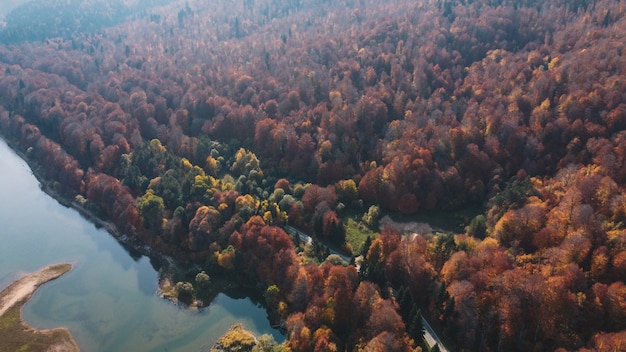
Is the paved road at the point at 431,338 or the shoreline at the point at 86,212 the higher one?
the paved road at the point at 431,338

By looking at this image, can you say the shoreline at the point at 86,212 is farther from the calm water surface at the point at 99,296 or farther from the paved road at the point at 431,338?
the paved road at the point at 431,338

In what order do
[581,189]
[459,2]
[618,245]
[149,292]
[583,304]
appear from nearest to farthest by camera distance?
1. [583,304]
2. [618,245]
3. [581,189]
4. [149,292]
5. [459,2]

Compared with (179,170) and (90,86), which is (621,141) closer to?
(179,170)

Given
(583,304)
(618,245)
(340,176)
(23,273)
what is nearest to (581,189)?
(618,245)

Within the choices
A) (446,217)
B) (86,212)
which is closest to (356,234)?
(446,217)

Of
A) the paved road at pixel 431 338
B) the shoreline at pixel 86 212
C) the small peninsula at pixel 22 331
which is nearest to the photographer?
the paved road at pixel 431 338

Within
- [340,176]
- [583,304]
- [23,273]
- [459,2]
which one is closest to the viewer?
[583,304]

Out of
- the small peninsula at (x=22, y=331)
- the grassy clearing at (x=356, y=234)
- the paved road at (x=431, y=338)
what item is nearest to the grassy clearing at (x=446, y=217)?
the grassy clearing at (x=356, y=234)
